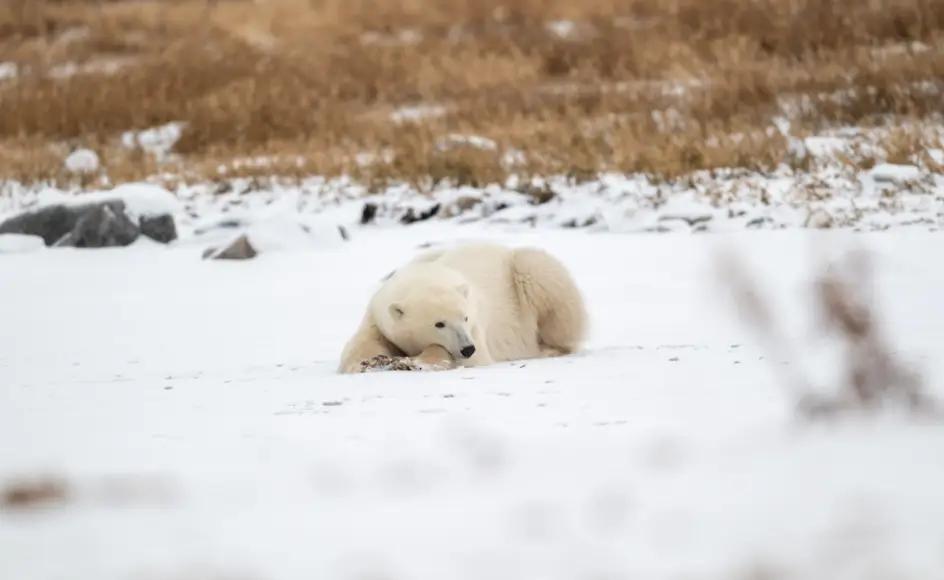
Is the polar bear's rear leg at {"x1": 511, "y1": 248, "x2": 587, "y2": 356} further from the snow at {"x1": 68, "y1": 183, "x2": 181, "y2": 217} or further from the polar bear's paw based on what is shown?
the snow at {"x1": 68, "y1": 183, "x2": 181, "y2": 217}

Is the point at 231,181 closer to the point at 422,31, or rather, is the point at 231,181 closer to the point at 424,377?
the point at 424,377

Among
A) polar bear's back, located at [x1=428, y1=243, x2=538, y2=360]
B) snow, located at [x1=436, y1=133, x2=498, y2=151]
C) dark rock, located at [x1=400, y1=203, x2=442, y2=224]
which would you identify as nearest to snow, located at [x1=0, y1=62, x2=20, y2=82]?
snow, located at [x1=436, y1=133, x2=498, y2=151]

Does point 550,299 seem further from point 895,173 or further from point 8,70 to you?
point 8,70

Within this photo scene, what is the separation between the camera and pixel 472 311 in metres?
4.94

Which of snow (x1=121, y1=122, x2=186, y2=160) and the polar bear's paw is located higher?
the polar bear's paw

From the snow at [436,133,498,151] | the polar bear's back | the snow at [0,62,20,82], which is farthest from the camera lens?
the snow at [0,62,20,82]

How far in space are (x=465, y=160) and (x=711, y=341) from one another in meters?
6.12

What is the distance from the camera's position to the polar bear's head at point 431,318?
4711 mm

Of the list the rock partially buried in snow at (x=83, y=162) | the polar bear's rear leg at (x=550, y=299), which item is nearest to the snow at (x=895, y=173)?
the polar bear's rear leg at (x=550, y=299)

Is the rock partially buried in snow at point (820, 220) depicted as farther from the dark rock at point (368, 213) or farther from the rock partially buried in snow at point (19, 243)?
the rock partially buried in snow at point (19, 243)

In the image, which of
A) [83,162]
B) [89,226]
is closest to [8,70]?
[83,162]

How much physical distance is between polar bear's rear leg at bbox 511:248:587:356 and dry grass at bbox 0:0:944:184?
4.18 metres

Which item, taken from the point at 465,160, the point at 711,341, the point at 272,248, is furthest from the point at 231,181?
the point at 711,341

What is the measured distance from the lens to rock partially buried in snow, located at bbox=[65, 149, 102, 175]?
1315cm
